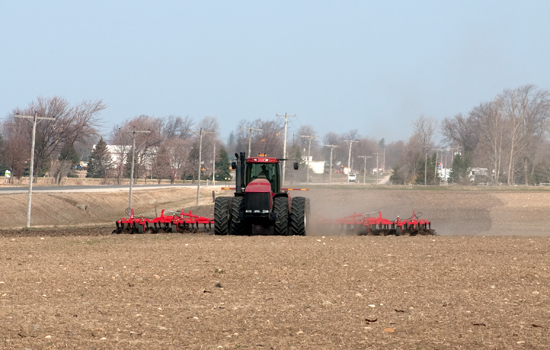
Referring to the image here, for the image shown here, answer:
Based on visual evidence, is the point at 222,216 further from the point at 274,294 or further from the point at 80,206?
the point at 80,206

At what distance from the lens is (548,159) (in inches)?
3713

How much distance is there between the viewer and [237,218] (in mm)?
21812

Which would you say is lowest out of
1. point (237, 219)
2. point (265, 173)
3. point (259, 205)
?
point (237, 219)

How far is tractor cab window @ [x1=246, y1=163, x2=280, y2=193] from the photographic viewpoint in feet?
73.2

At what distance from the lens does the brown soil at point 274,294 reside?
7918 mm

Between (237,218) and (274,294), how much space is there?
11.1m

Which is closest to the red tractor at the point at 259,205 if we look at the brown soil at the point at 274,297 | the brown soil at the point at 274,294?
the brown soil at the point at 274,294

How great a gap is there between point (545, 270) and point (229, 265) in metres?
6.76

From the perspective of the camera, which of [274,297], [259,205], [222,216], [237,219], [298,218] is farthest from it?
[222,216]

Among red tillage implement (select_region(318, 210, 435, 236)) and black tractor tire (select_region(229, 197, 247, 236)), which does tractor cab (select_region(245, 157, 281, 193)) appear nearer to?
black tractor tire (select_region(229, 197, 247, 236))

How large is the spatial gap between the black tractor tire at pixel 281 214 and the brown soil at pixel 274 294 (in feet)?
6.68

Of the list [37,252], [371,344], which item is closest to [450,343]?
[371,344]

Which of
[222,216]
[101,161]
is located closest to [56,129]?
[101,161]

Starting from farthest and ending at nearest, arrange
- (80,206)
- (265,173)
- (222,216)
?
(80,206), (265,173), (222,216)
